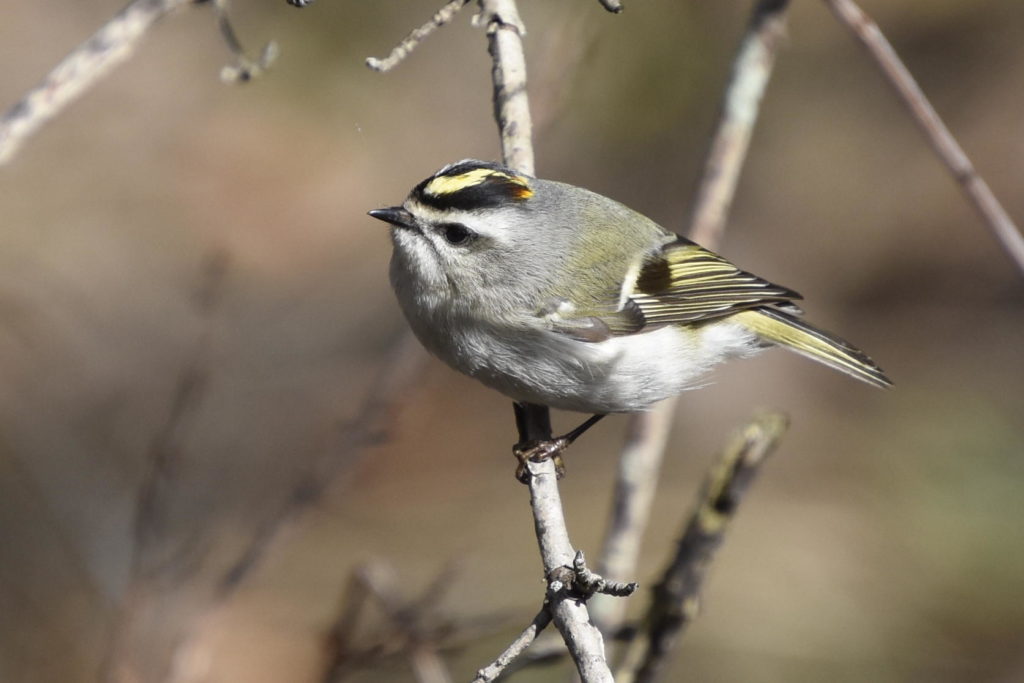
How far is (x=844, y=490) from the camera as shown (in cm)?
561

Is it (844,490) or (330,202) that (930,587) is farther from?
(330,202)

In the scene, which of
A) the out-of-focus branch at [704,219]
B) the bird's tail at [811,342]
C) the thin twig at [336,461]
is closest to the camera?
the thin twig at [336,461]

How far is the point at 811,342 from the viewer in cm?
342

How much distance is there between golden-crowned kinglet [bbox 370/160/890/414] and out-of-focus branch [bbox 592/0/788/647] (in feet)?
0.72

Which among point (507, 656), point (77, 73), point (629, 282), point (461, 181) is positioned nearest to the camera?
point (77, 73)

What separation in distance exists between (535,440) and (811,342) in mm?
1034

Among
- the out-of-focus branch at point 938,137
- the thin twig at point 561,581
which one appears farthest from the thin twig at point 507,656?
the out-of-focus branch at point 938,137

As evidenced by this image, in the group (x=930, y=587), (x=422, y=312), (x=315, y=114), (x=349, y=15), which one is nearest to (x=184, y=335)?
Result: (x=315, y=114)

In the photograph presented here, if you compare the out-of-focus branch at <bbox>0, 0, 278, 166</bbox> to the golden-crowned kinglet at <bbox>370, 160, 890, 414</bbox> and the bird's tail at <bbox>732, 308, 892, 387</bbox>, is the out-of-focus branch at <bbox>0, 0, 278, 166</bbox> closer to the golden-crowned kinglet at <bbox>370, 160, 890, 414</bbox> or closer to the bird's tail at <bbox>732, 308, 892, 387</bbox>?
the golden-crowned kinglet at <bbox>370, 160, 890, 414</bbox>

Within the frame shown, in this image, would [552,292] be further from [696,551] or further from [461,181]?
[696,551]

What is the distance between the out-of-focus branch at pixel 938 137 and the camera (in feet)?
8.02

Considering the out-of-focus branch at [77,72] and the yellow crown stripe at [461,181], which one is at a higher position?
the out-of-focus branch at [77,72]

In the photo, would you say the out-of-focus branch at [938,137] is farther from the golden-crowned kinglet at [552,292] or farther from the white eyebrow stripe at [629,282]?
the white eyebrow stripe at [629,282]

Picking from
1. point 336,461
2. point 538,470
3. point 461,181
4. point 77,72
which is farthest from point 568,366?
Result: point 77,72
